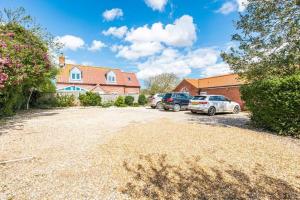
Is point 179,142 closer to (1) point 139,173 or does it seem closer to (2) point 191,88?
(1) point 139,173

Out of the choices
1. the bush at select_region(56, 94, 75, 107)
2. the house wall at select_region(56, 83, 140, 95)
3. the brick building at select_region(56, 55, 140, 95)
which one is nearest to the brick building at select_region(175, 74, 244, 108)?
the house wall at select_region(56, 83, 140, 95)

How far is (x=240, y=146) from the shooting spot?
20.2ft

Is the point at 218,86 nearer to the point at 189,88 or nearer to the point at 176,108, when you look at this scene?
the point at 189,88

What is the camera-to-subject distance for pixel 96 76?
35469mm

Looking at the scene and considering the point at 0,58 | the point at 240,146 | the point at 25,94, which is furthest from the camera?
the point at 25,94

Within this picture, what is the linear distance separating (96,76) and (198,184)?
33914 millimetres

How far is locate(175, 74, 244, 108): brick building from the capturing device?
21.7 m

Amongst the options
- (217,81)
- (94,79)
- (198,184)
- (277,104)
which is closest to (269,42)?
(277,104)

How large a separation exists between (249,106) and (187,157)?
5.81m

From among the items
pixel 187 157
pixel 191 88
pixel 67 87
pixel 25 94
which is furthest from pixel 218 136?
pixel 67 87

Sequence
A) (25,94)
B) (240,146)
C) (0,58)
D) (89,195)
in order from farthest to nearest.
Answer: (25,94) < (0,58) < (240,146) < (89,195)

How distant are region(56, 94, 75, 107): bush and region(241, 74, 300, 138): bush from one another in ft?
64.6

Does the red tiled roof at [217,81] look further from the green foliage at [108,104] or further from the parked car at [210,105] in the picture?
the green foliage at [108,104]

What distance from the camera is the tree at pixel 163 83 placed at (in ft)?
146
